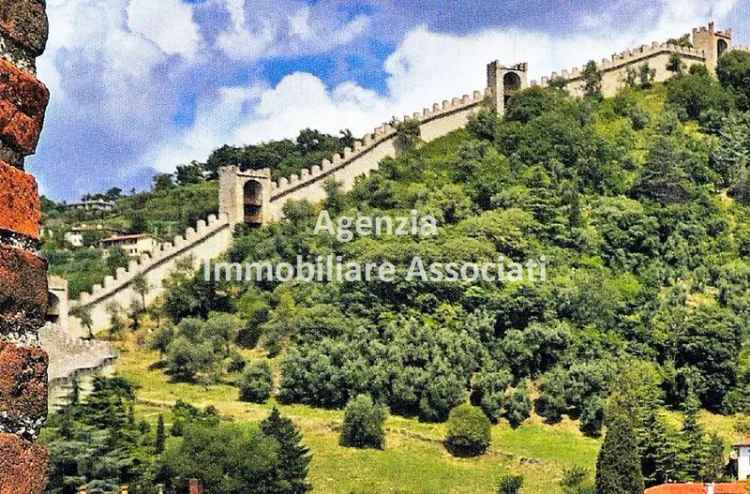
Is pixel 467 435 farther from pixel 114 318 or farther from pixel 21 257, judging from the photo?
pixel 21 257

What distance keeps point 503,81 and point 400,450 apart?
27.9 meters

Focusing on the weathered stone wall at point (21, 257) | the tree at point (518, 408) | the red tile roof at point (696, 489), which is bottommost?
the red tile roof at point (696, 489)

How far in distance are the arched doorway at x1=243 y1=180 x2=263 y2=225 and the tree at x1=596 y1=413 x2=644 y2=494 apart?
74.7 feet

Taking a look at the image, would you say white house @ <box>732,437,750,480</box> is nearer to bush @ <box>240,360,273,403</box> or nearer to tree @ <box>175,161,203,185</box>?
bush @ <box>240,360,273,403</box>

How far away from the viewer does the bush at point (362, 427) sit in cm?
3475

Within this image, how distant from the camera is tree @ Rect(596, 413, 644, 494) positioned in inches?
1155

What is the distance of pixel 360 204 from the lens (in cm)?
5034

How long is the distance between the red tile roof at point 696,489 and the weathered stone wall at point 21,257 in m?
28.6

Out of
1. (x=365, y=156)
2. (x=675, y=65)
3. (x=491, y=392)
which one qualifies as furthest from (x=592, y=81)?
(x=491, y=392)

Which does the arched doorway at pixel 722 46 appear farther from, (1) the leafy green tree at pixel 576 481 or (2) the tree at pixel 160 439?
(2) the tree at pixel 160 439

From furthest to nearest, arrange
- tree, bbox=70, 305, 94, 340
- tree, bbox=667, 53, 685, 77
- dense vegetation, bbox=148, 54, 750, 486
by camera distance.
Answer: tree, bbox=667, 53, 685, 77 → tree, bbox=70, 305, 94, 340 → dense vegetation, bbox=148, 54, 750, 486

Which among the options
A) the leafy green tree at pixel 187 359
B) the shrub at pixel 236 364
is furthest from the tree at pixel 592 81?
the leafy green tree at pixel 187 359

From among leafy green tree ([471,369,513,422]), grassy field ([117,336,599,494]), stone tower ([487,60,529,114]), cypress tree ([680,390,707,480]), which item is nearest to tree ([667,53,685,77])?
stone tower ([487,60,529,114])

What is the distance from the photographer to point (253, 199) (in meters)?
50.2
